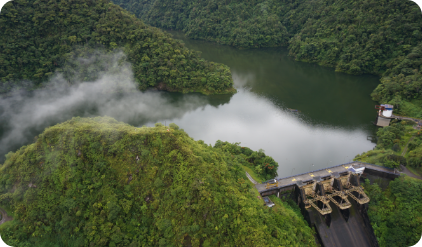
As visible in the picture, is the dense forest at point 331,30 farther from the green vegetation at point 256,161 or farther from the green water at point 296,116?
the green vegetation at point 256,161

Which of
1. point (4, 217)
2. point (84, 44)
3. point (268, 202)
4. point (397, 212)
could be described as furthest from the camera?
point (84, 44)

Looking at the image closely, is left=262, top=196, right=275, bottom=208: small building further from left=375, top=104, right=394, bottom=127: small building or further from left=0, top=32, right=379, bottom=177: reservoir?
left=375, top=104, right=394, bottom=127: small building

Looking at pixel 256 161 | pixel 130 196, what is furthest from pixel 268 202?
pixel 130 196

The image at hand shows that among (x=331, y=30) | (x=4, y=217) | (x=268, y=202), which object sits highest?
(x=4, y=217)

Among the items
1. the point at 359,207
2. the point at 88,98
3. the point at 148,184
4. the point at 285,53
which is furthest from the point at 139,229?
the point at 285,53

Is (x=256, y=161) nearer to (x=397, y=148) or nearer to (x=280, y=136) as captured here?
(x=280, y=136)

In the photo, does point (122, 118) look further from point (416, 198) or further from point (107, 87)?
point (416, 198)
